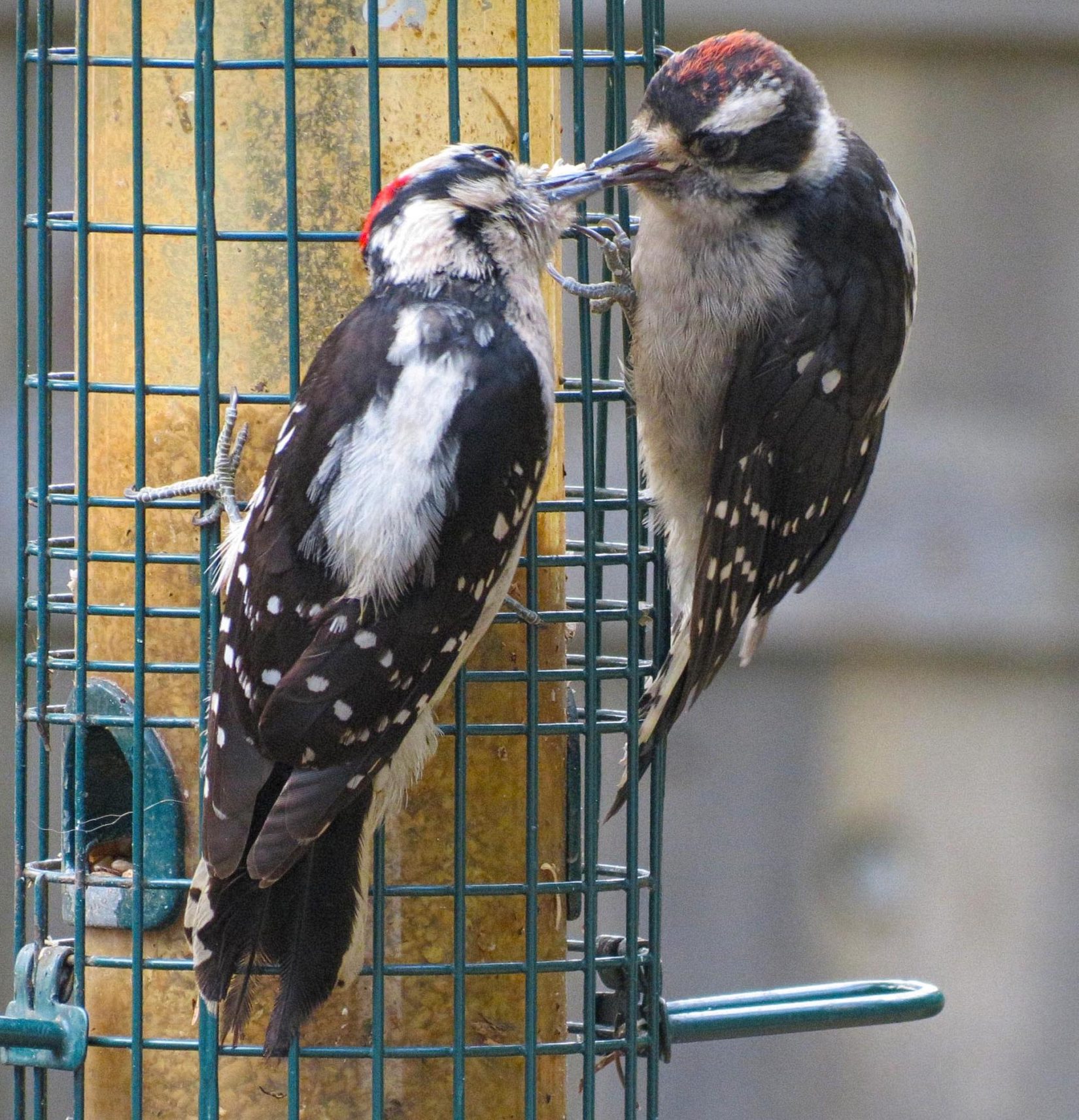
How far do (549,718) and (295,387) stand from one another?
→ 0.74m

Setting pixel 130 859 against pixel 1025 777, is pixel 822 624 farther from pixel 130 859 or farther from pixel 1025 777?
pixel 130 859

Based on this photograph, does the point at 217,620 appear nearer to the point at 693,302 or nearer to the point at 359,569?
the point at 359,569

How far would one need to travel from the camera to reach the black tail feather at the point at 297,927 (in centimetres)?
324

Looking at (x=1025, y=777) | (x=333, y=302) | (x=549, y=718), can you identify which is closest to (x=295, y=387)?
(x=333, y=302)

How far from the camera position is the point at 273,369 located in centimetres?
348

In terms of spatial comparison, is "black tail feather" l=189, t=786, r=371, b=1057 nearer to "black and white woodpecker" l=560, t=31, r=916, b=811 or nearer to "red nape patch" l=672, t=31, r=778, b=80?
"black and white woodpecker" l=560, t=31, r=916, b=811

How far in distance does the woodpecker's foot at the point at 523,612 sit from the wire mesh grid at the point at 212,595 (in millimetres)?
38

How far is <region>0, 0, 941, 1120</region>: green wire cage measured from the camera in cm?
341

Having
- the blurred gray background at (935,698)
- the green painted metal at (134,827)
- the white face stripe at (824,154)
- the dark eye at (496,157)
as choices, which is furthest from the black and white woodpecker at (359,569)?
the blurred gray background at (935,698)

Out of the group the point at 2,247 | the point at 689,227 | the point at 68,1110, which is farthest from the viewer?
the point at 2,247

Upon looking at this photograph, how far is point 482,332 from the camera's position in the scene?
3211 millimetres

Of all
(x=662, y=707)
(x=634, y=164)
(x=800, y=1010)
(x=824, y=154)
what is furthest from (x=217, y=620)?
(x=824, y=154)

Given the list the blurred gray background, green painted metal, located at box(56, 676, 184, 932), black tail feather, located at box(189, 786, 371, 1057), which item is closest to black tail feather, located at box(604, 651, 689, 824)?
black tail feather, located at box(189, 786, 371, 1057)

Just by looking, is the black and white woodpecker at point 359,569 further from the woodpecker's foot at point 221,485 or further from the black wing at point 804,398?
the black wing at point 804,398
